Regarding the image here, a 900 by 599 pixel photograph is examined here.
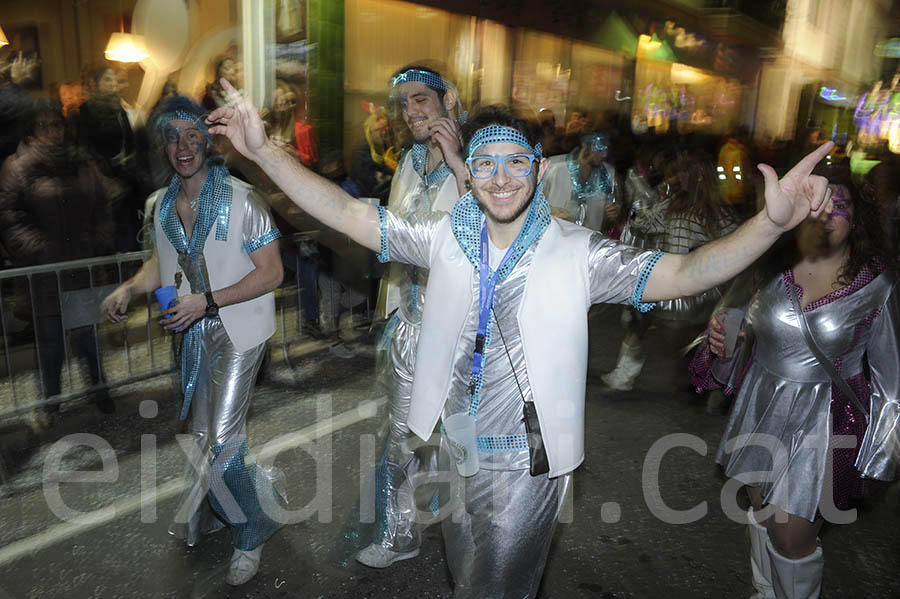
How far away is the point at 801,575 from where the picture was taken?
3041mm

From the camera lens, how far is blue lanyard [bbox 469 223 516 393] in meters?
2.55

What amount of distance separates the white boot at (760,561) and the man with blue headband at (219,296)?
7.30 ft

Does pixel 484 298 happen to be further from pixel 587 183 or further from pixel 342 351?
pixel 342 351

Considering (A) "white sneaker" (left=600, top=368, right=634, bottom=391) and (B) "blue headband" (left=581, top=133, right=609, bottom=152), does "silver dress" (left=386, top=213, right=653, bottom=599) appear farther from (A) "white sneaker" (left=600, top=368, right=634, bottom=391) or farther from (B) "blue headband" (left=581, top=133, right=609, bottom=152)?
(B) "blue headband" (left=581, top=133, right=609, bottom=152)

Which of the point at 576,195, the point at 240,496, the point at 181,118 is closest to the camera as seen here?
the point at 181,118

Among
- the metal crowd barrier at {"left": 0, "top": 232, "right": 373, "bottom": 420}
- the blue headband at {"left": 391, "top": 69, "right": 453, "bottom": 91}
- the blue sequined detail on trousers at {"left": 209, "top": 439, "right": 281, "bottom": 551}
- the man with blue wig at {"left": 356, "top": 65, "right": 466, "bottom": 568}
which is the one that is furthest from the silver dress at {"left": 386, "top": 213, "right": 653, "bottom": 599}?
the metal crowd barrier at {"left": 0, "top": 232, "right": 373, "bottom": 420}

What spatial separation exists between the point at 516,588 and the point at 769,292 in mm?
1620

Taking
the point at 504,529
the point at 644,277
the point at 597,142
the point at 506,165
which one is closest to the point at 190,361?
the point at 504,529

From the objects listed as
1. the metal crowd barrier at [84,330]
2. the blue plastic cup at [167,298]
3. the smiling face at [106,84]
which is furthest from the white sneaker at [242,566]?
the smiling face at [106,84]

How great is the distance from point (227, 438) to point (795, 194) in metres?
2.61

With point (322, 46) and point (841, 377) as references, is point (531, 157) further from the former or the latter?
point (322, 46)

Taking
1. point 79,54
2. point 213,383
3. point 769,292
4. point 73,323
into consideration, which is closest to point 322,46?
point 79,54

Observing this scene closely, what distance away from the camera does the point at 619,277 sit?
2477 millimetres

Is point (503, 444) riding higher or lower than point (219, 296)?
lower
